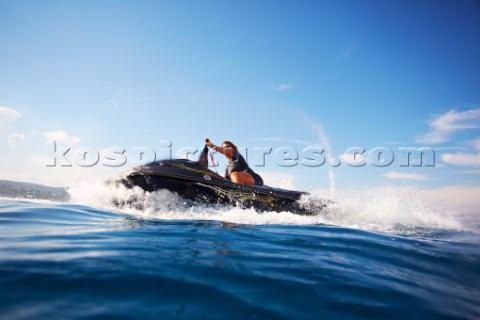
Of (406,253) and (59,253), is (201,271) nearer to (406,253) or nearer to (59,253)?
(59,253)

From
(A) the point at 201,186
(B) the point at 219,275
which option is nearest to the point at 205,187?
(A) the point at 201,186

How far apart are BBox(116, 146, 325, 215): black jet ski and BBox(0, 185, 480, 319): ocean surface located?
10.4ft

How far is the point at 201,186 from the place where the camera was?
8117mm

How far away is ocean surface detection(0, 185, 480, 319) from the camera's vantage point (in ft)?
6.10

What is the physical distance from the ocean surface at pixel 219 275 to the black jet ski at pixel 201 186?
3174 millimetres

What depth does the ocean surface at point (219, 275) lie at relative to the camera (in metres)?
1.86

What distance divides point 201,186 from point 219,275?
5.73m

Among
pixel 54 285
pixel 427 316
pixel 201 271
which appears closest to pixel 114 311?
pixel 54 285

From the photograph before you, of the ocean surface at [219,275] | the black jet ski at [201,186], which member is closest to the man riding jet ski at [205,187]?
→ the black jet ski at [201,186]

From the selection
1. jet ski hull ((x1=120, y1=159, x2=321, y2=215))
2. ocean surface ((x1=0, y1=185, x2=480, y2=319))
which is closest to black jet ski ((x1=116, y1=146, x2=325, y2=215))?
jet ski hull ((x1=120, y1=159, x2=321, y2=215))

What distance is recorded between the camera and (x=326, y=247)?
4141mm

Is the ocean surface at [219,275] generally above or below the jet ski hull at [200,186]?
below

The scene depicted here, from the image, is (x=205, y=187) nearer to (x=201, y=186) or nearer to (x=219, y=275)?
(x=201, y=186)

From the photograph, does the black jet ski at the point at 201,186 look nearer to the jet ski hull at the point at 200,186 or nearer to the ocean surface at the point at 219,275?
the jet ski hull at the point at 200,186
